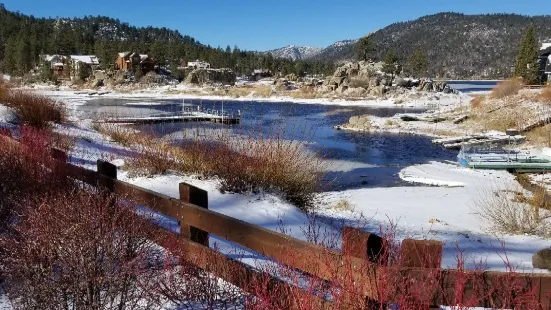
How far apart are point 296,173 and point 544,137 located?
30.4 m

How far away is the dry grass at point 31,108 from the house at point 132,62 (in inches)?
4239

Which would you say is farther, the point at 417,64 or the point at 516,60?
the point at 417,64

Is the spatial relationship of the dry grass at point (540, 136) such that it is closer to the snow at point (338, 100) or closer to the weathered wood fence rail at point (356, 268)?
the weathered wood fence rail at point (356, 268)

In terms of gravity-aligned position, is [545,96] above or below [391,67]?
below

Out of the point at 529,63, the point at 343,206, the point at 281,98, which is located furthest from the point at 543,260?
the point at 281,98

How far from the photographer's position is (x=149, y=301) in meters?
3.01

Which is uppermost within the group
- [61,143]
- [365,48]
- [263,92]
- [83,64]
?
[365,48]

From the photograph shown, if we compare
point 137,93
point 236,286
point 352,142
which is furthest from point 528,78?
point 137,93

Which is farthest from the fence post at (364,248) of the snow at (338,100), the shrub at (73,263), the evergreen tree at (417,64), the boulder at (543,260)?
the evergreen tree at (417,64)

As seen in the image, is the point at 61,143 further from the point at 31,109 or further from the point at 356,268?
the point at 356,268

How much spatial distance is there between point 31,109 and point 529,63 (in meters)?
66.1

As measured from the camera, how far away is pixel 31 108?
14820 mm

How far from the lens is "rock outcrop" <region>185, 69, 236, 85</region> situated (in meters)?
115

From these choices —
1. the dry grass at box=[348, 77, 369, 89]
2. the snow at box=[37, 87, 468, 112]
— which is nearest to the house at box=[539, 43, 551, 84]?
the snow at box=[37, 87, 468, 112]
